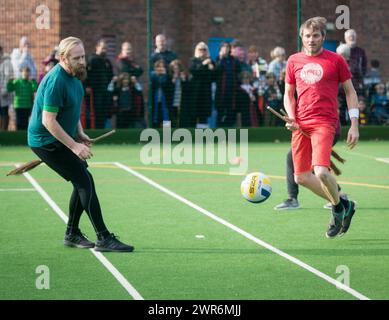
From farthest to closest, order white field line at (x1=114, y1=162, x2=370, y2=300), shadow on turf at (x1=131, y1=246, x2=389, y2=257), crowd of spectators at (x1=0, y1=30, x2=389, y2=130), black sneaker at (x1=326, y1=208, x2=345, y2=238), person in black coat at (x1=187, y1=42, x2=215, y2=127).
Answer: person in black coat at (x1=187, y1=42, x2=215, y2=127) → crowd of spectators at (x1=0, y1=30, x2=389, y2=130) → black sneaker at (x1=326, y1=208, x2=345, y2=238) → shadow on turf at (x1=131, y1=246, x2=389, y2=257) → white field line at (x1=114, y1=162, x2=370, y2=300)

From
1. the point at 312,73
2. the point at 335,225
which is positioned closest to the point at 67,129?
the point at 312,73

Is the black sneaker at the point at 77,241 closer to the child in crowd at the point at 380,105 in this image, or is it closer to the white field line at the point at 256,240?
the white field line at the point at 256,240

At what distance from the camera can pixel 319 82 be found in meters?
10.4

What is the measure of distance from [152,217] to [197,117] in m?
10.1

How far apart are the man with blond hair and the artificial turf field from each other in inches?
14.4

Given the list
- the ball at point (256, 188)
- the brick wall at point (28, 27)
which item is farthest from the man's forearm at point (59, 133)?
the brick wall at point (28, 27)

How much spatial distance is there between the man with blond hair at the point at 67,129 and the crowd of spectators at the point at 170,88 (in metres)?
11.3

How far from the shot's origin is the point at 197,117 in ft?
72.3

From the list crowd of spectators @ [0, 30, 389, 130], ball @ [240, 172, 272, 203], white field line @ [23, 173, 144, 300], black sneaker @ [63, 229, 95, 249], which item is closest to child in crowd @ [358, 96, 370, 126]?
crowd of spectators @ [0, 30, 389, 130]

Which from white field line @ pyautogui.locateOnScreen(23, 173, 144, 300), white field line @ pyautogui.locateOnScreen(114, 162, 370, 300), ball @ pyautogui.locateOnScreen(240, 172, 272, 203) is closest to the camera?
white field line @ pyautogui.locateOnScreen(23, 173, 144, 300)

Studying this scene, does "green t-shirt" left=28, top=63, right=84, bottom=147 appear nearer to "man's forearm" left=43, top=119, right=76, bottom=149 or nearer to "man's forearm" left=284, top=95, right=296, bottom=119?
"man's forearm" left=43, top=119, right=76, bottom=149

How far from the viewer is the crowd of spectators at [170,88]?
2123 cm

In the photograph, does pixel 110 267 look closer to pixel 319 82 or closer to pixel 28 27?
pixel 319 82

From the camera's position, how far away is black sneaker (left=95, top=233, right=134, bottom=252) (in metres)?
9.77
